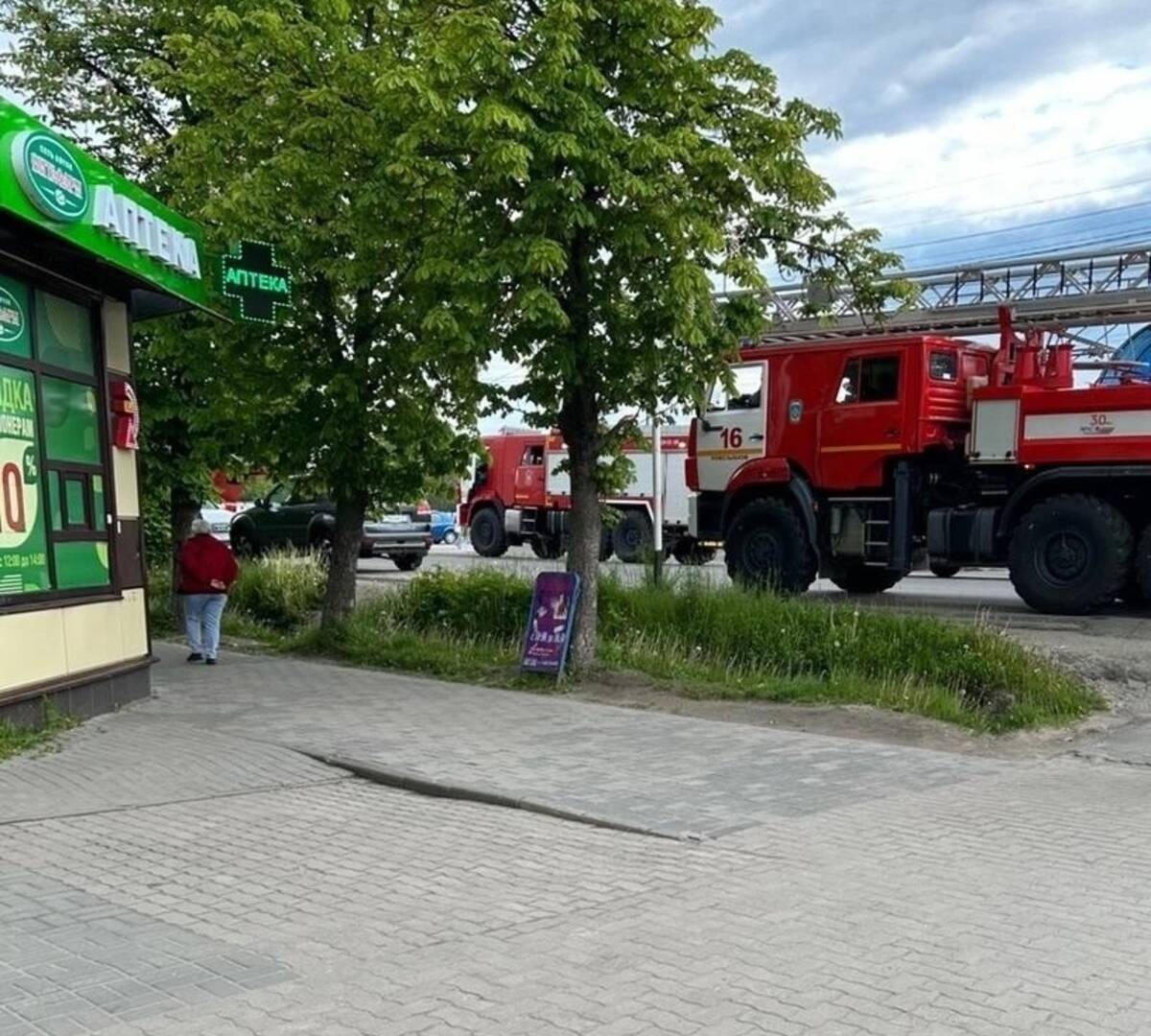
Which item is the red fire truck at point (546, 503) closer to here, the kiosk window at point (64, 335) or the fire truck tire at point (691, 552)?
the fire truck tire at point (691, 552)

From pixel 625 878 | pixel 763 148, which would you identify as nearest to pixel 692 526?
pixel 763 148

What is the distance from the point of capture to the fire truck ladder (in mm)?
21453

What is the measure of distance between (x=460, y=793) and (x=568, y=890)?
180 centimetres

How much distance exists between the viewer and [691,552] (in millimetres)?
24078

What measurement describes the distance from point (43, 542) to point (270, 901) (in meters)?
4.77

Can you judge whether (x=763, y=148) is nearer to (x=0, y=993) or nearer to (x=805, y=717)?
(x=805, y=717)

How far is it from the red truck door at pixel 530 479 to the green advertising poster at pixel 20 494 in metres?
19.4

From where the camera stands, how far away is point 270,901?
5.30m

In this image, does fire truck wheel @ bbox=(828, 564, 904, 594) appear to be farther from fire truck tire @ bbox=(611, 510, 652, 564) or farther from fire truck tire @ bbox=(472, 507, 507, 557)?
fire truck tire @ bbox=(472, 507, 507, 557)

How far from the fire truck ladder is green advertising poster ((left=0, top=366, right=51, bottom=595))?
13.9 m

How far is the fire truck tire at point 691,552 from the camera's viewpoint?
906 inches

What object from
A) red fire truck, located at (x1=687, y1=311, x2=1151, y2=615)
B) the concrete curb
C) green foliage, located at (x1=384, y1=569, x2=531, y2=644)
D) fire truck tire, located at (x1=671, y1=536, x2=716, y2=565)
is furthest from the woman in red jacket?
fire truck tire, located at (x1=671, y1=536, x2=716, y2=565)

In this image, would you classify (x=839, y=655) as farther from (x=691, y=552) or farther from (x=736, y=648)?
(x=691, y=552)

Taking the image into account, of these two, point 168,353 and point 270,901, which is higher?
point 168,353
